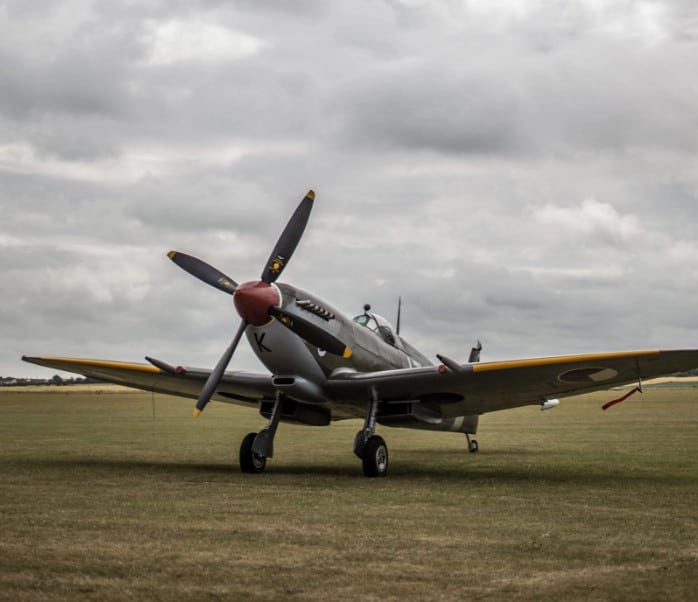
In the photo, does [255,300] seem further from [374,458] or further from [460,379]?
[460,379]

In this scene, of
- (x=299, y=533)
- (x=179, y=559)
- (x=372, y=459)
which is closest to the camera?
(x=179, y=559)

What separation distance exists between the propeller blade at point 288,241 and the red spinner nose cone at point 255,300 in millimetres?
191

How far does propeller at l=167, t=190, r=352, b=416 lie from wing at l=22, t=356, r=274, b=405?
1772 millimetres

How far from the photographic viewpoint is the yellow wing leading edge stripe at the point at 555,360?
13016mm

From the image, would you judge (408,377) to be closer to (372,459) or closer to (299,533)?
(372,459)

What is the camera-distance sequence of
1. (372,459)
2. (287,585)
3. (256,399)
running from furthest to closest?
(256,399) → (372,459) → (287,585)

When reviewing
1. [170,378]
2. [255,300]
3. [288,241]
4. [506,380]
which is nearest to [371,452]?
[506,380]

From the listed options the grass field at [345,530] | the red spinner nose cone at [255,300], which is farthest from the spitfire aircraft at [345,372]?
the grass field at [345,530]

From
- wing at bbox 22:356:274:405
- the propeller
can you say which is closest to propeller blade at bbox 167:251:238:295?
the propeller

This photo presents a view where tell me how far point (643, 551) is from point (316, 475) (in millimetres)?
7853

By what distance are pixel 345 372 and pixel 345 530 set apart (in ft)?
22.6

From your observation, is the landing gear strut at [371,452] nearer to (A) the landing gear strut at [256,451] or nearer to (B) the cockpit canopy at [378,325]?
(A) the landing gear strut at [256,451]

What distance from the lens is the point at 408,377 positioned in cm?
1493

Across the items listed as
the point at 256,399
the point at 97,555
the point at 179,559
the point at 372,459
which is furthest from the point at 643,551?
the point at 256,399
